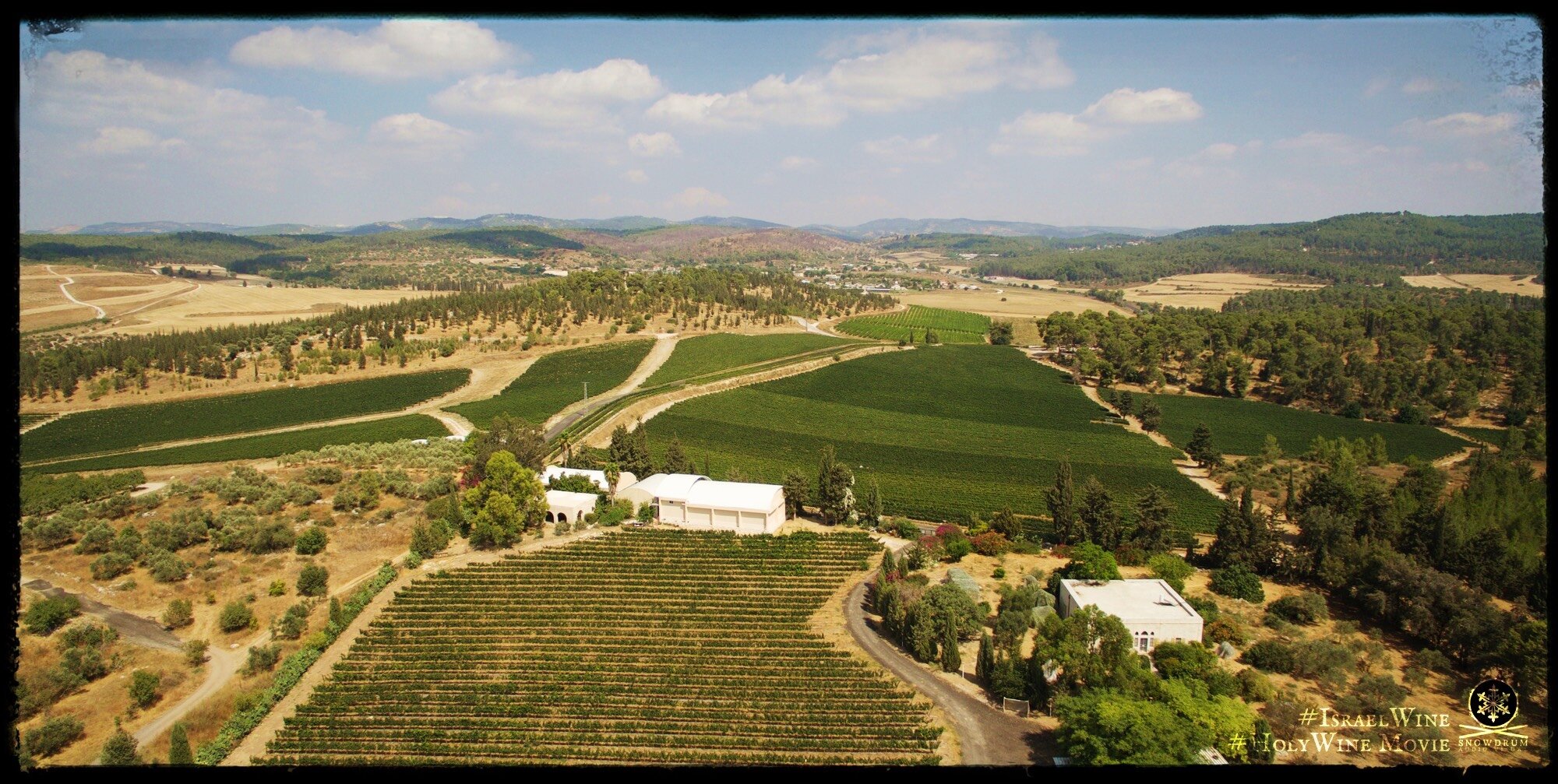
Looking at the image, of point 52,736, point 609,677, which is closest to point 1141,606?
point 609,677

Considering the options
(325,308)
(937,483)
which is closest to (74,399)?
(325,308)

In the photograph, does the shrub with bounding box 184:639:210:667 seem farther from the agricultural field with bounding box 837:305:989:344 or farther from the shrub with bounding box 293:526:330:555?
the agricultural field with bounding box 837:305:989:344

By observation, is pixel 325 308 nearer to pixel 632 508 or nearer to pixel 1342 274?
pixel 632 508

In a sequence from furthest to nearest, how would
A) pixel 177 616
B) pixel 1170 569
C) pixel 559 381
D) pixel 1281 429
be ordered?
pixel 559 381, pixel 1281 429, pixel 1170 569, pixel 177 616

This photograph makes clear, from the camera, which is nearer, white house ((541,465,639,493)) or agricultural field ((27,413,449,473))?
white house ((541,465,639,493))

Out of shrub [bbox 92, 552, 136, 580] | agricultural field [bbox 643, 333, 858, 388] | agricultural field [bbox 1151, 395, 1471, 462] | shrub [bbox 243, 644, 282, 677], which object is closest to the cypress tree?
shrub [bbox 243, 644, 282, 677]

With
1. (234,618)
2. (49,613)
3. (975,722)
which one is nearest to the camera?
(975,722)

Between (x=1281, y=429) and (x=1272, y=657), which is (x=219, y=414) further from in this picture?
(x=1281, y=429)
